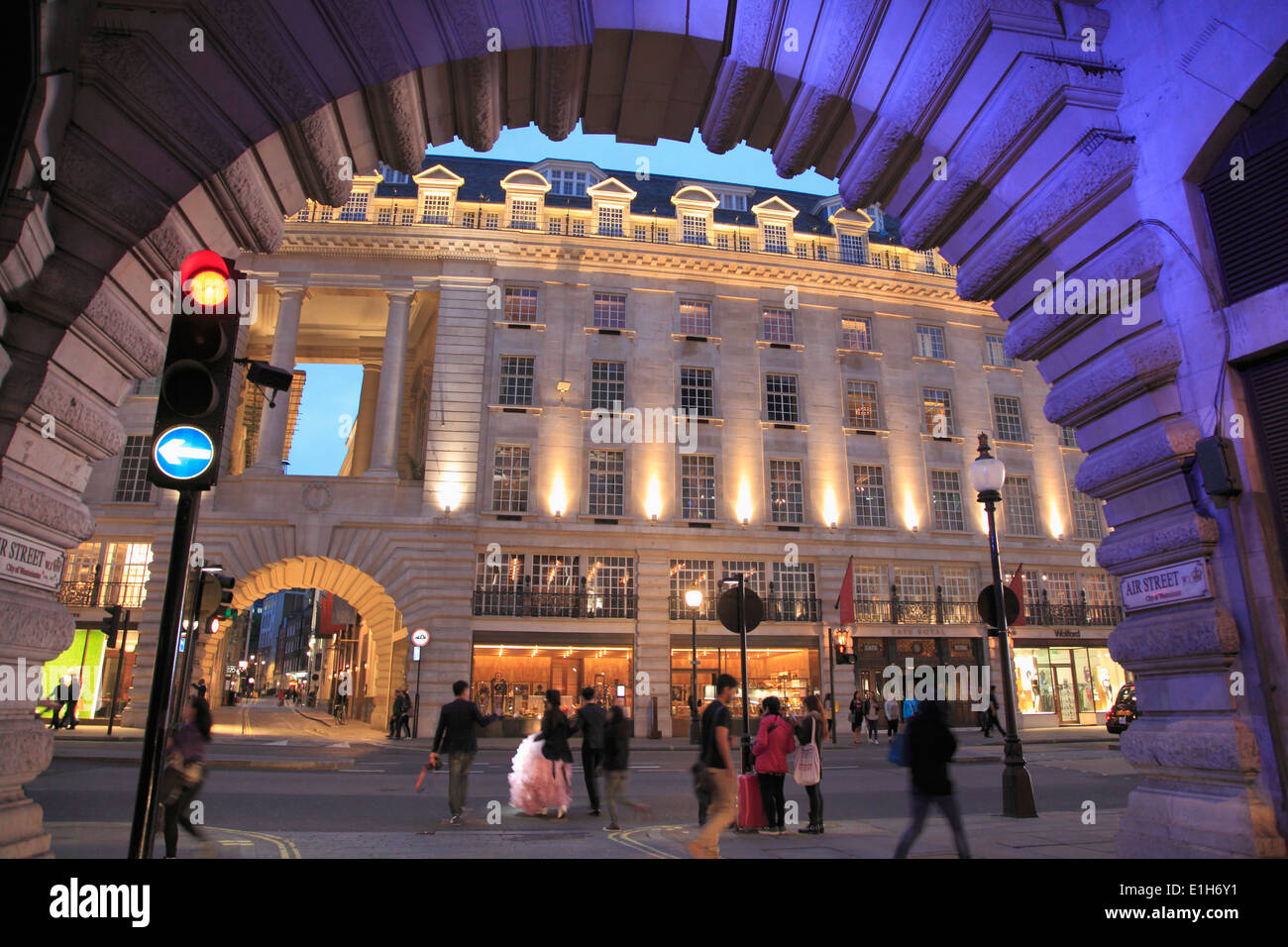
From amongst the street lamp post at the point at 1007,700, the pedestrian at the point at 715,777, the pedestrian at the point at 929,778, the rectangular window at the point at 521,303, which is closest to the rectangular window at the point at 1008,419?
the rectangular window at the point at 521,303


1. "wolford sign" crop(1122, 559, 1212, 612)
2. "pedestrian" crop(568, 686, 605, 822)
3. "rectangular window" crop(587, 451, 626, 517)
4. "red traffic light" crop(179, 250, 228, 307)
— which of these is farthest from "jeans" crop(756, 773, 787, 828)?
"rectangular window" crop(587, 451, 626, 517)

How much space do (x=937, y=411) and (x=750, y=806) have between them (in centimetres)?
3103

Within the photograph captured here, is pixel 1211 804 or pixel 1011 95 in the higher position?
pixel 1011 95

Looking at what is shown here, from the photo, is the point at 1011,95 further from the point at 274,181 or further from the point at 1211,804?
the point at 274,181

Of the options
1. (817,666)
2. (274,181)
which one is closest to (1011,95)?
(274,181)

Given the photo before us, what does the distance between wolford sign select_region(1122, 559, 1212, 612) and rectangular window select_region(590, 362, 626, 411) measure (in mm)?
28700

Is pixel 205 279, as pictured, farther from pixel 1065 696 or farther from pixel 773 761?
pixel 1065 696

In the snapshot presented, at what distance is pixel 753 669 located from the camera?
33.8m

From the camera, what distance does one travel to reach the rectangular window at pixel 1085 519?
123 feet

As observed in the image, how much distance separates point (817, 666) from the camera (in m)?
33.1

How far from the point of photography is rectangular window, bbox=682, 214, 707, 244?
37.0 m

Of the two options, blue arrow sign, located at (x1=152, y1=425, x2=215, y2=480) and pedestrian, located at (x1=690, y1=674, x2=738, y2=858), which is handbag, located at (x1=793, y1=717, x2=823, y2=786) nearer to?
pedestrian, located at (x1=690, y1=674, x2=738, y2=858)

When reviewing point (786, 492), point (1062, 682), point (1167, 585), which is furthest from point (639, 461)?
point (1167, 585)
